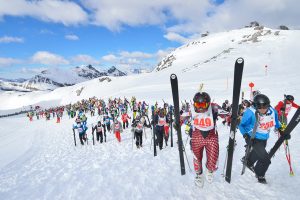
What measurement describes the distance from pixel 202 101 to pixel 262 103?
4.35 ft

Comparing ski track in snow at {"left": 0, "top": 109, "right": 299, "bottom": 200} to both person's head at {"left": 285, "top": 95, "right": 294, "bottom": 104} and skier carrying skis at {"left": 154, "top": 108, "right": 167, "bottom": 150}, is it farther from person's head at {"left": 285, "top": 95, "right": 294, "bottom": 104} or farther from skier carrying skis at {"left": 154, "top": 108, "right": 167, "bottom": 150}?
person's head at {"left": 285, "top": 95, "right": 294, "bottom": 104}

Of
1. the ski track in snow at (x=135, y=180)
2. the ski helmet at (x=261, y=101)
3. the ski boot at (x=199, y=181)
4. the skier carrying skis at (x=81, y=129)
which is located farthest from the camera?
the skier carrying skis at (x=81, y=129)

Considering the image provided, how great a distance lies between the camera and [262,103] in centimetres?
580

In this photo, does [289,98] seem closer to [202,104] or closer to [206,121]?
[206,121]

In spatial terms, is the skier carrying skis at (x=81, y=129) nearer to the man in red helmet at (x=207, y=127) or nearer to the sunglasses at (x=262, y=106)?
the man in red helmet at (x=207, y=127)

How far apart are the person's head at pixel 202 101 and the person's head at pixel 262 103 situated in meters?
1.09

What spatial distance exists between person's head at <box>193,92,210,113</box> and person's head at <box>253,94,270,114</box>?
3.58 feet

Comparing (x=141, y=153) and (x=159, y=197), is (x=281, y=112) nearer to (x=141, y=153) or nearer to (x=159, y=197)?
(x=159, y=197)

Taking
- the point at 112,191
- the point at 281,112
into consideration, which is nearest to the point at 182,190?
the point at 112,191

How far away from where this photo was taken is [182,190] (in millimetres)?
6656

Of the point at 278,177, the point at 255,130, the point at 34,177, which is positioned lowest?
the point at 34,177

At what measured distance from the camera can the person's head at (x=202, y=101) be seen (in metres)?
5.97

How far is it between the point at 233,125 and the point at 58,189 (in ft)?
19.9

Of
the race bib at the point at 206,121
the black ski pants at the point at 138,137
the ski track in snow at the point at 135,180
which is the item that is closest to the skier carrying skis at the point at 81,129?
the ski track in snow at the point at 135,180
